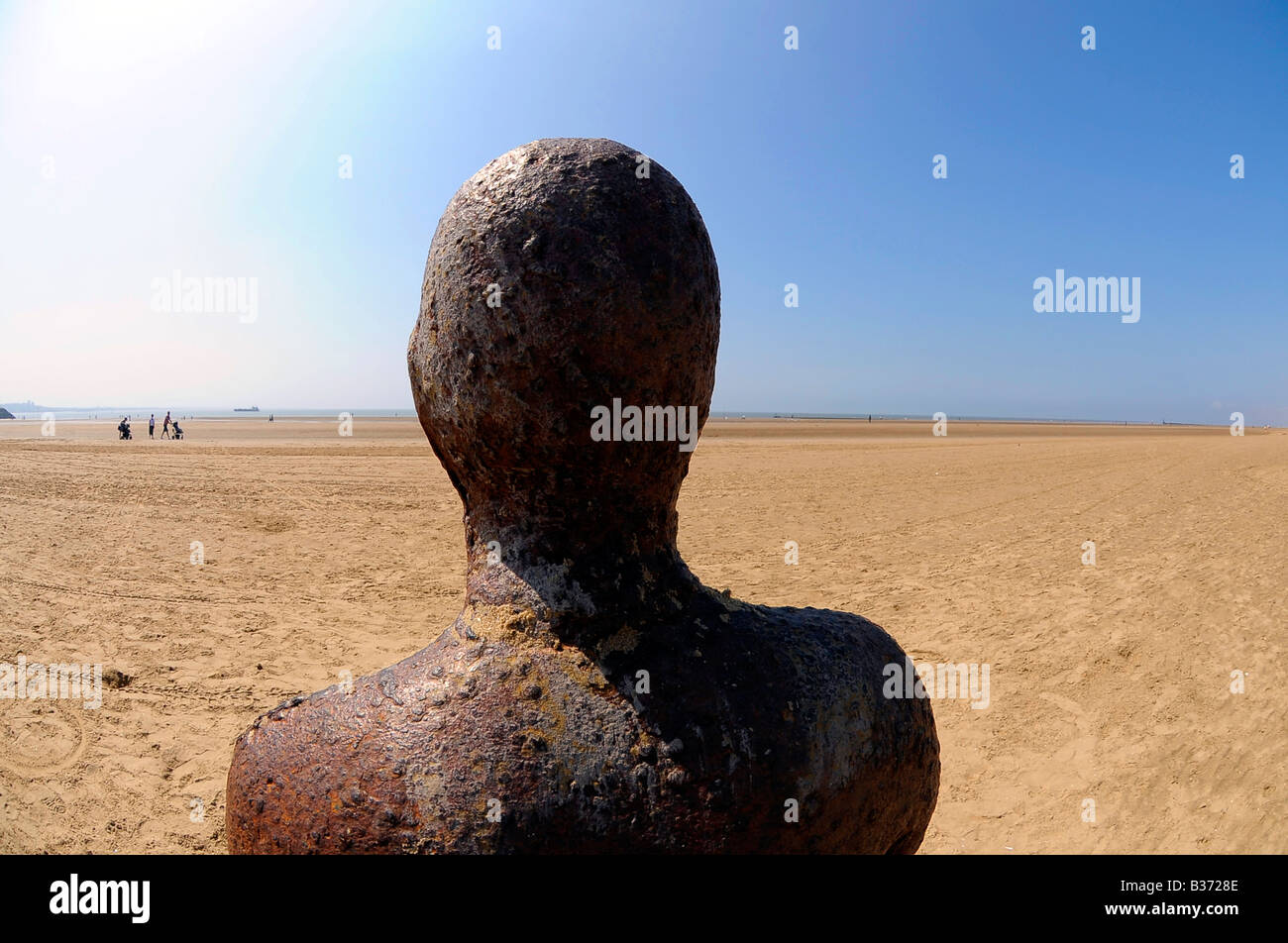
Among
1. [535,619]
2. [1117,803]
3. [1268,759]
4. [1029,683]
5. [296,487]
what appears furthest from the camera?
[296,487]

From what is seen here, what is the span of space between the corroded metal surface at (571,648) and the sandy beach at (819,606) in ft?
10.1

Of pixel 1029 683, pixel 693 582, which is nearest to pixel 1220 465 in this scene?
pixel 1029 683

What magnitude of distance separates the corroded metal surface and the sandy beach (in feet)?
10.1

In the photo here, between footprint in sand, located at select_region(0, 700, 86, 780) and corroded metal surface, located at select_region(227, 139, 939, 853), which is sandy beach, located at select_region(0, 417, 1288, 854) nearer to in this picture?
footprint in sand, located at select_region(0, 700, 86, 780)

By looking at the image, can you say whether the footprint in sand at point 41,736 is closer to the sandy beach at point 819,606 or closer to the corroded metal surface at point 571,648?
the sandy beach at point 819,606

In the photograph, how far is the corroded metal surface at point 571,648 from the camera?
162 cm

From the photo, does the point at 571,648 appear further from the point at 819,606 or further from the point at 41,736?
the point at 819,606

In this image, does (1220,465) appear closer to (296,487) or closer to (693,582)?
(296,487)

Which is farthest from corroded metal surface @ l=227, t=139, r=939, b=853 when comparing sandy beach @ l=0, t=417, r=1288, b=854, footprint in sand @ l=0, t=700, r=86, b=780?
footprint in sand @ l=0, t=700, r=86, b=780

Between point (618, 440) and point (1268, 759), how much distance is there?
228 inches

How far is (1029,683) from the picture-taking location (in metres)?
6.30

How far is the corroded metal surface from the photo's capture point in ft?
5.33

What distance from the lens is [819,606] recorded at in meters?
8.05

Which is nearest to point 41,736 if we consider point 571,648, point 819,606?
point 571,648
